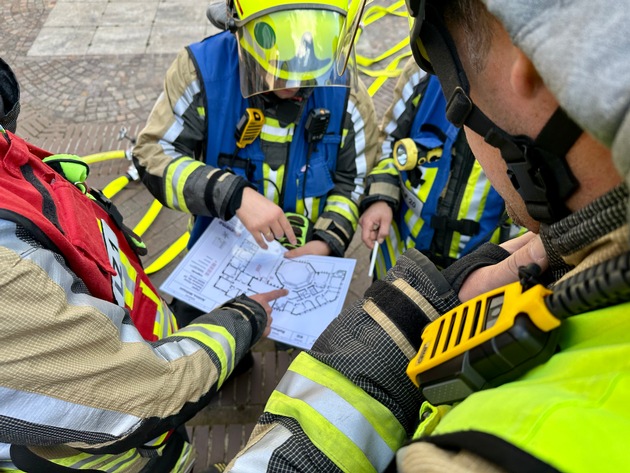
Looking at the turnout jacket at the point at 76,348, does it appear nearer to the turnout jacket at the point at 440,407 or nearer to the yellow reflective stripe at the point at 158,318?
the yellow reflective stripe at the point at 158,318

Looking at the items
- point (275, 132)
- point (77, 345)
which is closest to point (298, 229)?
point (275, 132)

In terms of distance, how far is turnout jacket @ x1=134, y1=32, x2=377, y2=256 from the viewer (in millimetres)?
2090

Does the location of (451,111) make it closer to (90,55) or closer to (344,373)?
(344,373)

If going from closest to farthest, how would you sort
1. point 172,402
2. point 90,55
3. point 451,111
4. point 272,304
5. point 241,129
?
point 451,111 < point 172,402 < point 241,129 < point 272,304 < point 90,55

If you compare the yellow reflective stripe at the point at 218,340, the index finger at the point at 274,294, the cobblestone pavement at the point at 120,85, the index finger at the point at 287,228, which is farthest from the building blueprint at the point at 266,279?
the cobblestone pavement at the point at 120,85

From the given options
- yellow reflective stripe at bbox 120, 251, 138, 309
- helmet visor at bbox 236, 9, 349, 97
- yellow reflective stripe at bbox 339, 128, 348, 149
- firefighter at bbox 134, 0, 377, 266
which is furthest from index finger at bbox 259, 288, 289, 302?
helmet visor at bbox 236, 9, 349, 97

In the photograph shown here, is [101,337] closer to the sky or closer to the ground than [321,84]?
closer to the ground

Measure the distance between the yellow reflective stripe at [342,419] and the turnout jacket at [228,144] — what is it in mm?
1211

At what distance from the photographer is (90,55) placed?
559 cm

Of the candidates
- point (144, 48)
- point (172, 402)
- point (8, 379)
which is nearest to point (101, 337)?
point (8, 379)

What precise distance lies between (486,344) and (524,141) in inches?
14.4

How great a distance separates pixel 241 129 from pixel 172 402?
3.96ft

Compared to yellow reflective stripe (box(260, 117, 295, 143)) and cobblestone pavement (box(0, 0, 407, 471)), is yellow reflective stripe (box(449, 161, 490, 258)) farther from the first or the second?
cobblestone pavement (box(0, 0, 407, 471))

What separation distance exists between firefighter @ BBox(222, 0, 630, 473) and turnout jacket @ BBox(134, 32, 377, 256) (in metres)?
1.11
